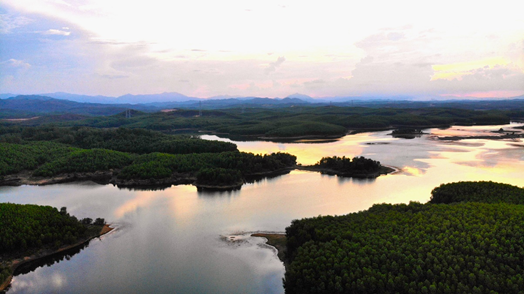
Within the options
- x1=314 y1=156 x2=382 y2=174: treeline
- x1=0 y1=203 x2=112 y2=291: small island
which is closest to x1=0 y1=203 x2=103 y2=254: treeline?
x1=0 y1=203 x2=112 y2=291: small island

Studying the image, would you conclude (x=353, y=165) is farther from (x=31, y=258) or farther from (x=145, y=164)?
(x=31, y=258)

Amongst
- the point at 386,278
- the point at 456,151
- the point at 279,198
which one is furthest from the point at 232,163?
the point at 456,151

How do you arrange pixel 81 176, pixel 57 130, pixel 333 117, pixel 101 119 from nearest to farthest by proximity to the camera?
1. pixel 81 176
2. pixel 57 130
3. pixel 333 117
4. pixel 101 119

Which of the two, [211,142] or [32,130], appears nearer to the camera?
[211,142]

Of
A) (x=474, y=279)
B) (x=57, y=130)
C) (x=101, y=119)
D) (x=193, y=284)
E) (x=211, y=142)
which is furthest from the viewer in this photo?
(x=101, y=119)

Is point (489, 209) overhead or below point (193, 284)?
overhead

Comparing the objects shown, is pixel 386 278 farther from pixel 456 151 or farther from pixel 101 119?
pixel 101 119
